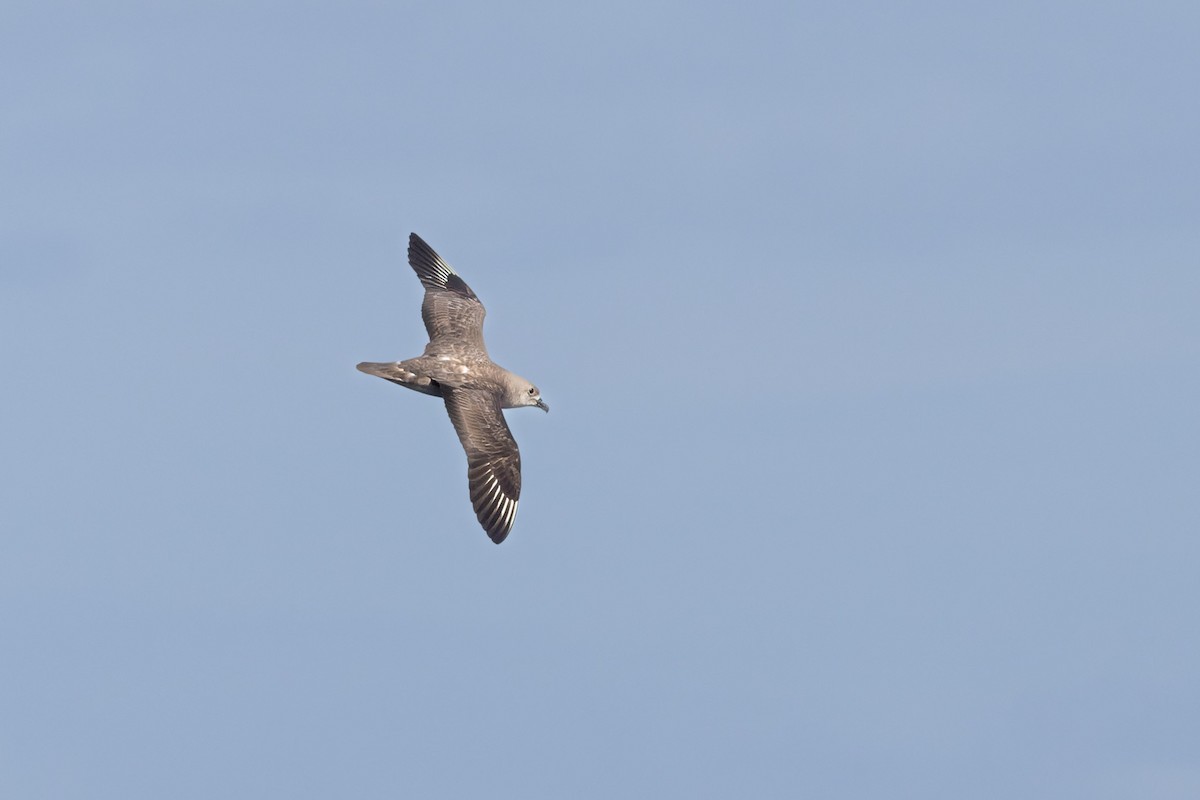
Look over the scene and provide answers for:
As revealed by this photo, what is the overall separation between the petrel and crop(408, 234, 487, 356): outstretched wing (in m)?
0.02

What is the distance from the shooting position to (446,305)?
131ft

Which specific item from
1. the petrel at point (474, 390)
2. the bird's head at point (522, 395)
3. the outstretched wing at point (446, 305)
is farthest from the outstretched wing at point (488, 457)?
the outstretched wing at point (446, 305)

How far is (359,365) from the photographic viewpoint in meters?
36.0

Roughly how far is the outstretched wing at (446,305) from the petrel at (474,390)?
0.02m

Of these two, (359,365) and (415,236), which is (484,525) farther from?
(415,236)

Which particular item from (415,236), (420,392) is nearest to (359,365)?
(420,392)

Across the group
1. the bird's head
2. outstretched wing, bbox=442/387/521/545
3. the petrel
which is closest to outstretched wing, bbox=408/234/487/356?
the petrel

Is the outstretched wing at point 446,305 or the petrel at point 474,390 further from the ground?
the outstretched wing at point 446,305

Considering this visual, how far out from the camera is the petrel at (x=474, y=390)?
34.6 metres

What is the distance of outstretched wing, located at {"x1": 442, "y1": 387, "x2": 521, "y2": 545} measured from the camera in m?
34.2

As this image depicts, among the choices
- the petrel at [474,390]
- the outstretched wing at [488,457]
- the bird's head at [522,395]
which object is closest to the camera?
the outstretched wing at [488,457]

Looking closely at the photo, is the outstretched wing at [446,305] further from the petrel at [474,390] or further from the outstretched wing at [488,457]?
the outstretched wing at [488,457]

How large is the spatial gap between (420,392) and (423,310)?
3.57 metres

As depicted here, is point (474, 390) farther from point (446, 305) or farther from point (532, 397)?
point (446, 305)
